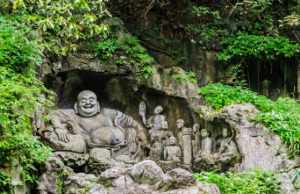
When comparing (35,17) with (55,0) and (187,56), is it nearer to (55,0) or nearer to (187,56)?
(55,0)

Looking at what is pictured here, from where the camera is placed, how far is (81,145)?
37.8ft

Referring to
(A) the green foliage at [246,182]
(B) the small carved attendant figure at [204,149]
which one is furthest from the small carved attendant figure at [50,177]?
(B) the small carved attendant figure at [204,149]

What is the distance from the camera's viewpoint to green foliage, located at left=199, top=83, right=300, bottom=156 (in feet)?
36.7

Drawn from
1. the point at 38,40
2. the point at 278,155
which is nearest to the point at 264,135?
the point at 278,155

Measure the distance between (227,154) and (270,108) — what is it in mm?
1345

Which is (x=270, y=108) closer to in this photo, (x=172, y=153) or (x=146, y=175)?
(x=172, y=153)

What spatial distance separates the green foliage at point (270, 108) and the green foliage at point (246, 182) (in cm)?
100

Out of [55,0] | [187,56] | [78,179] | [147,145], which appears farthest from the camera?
[187,56]

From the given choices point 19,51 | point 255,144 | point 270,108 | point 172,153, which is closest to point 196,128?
point 172,153

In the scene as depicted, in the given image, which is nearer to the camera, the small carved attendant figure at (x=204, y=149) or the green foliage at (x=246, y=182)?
the green foliage at (x=246, y=182)

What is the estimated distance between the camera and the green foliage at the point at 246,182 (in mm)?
9953

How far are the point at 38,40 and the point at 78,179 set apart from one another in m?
2.31

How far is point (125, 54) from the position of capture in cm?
1264

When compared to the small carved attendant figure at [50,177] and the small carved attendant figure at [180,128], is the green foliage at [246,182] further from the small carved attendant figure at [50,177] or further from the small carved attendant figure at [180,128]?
the small carved attendant figure at [180,128]
